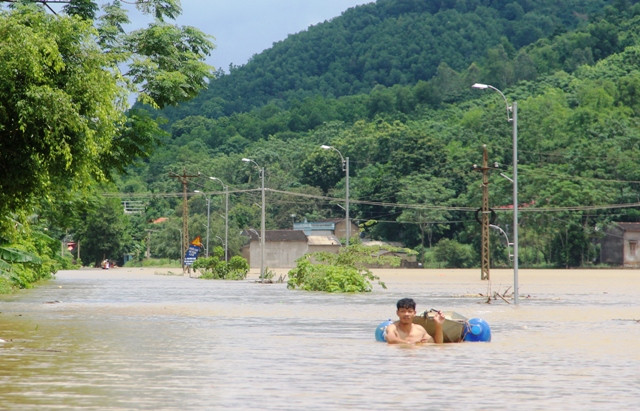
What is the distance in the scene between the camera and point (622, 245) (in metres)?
132

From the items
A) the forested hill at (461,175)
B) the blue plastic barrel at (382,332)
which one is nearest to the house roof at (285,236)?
the forested hill at (461,175)

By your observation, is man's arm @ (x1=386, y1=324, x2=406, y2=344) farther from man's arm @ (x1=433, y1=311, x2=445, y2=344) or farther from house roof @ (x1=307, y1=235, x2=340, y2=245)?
house roof @ (x1=307, y1=235, x2=340, y2=245)

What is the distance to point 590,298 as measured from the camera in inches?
1902

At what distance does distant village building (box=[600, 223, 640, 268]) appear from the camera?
429 feet

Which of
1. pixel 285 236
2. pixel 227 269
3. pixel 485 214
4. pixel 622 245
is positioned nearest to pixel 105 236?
pixel 285 236

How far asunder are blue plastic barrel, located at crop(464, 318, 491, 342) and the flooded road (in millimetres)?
366

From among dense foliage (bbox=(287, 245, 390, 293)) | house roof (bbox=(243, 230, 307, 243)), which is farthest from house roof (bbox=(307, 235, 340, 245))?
dense foliage (bbox=(287, 245, 390, 293))

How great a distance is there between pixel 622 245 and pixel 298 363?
388 feet

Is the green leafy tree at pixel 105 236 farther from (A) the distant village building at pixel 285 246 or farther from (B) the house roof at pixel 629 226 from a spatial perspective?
(B) the house roof at pixel 629 226

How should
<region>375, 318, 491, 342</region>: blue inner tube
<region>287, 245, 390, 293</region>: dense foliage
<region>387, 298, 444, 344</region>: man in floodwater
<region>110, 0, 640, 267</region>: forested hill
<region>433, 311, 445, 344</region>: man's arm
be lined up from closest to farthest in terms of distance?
<region>387, 298, 444, 344</region>: man in floodwater → <region>433, 311, 445, 344</region>: man's arm → <region>375, 318, 491, 342</region>: blue inner tube → <region>287, 245, 390, 293</region>: dense foliage → <region>110, 0, 640, 267</region>: forested hill

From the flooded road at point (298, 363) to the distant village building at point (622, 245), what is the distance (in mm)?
98753

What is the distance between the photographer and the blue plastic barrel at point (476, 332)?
2344 centimetres

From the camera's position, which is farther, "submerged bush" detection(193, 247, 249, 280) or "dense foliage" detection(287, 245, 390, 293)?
"submerged bush" detection(193, 247, 249, 280)

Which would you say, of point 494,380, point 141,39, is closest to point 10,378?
point 494,380
